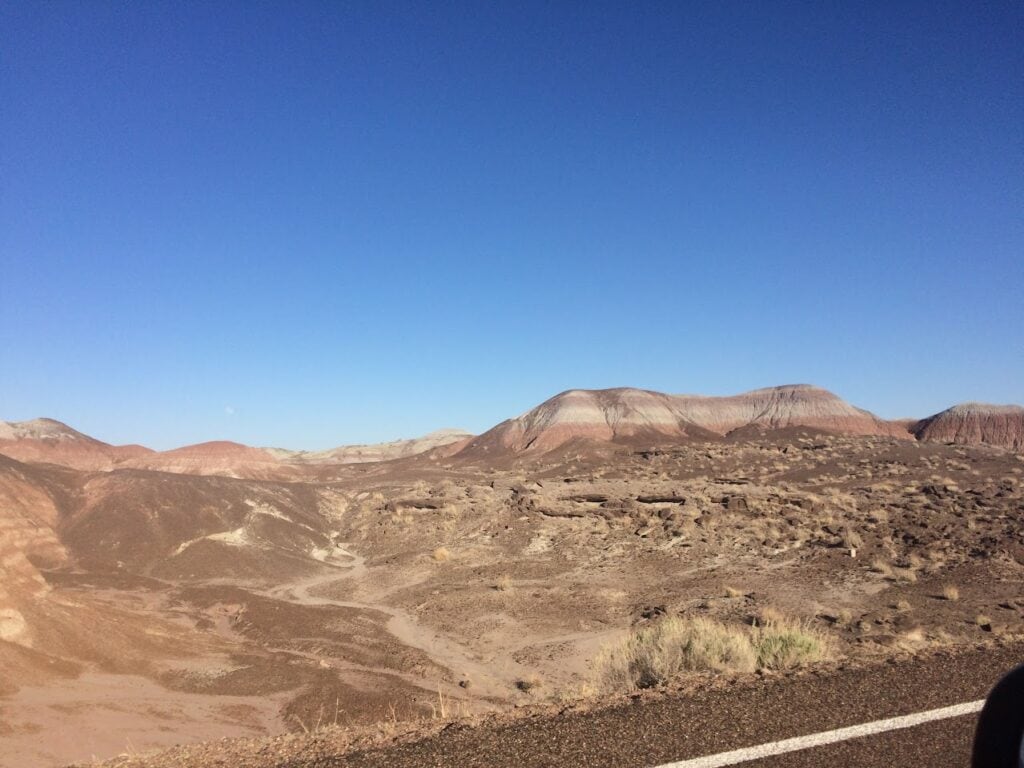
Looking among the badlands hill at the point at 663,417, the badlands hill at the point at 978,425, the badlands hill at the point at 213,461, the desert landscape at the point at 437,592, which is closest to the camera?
the desert landscape at the point at 437,592

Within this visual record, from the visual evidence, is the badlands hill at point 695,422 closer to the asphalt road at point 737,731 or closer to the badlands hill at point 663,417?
the badlands hill at point 663,417

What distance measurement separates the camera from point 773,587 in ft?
70.4

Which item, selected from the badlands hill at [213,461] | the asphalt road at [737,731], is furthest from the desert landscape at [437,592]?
the badlands hill at [213,461]

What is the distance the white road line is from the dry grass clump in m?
2.92

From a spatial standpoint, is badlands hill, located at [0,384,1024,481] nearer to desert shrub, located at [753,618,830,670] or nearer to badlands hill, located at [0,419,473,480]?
badlands hill, located at [0,419,473,480]

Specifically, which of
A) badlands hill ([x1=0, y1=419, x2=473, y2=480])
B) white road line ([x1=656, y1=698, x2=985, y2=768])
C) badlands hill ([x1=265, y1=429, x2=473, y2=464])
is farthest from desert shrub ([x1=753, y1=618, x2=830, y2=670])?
badlands hill ([x1=265, y1=429, x2=473, y2=464])

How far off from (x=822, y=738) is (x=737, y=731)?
0.63 meters

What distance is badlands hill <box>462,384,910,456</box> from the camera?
325ft

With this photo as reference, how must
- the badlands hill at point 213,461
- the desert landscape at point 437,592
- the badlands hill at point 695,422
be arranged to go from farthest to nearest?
the badlands hill at point 695,422 → the badlands hill at point 213,461 → the desert landscape at point 437,592

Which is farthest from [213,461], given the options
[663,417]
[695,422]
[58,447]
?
[695,422]

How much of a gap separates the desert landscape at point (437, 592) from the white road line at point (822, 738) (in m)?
1.69

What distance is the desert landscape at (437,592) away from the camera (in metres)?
11.6

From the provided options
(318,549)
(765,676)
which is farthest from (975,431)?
(765,676)

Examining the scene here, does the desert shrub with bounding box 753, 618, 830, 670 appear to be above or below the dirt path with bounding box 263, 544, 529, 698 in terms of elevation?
above
